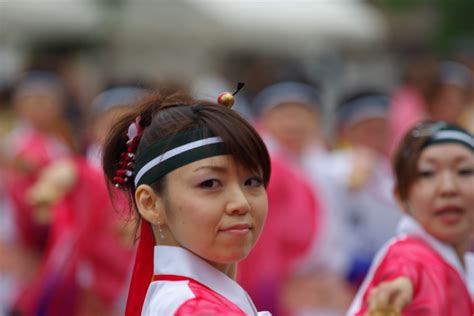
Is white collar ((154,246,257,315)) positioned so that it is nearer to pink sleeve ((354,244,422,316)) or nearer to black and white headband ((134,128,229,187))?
black and white headband ((134,128,229,187))

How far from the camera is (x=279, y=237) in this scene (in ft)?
21.5

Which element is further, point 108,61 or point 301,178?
point 108,61

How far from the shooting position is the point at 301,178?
22.6 ft

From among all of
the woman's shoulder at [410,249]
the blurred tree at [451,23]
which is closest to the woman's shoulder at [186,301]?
the woman's shoulder at [410,249]

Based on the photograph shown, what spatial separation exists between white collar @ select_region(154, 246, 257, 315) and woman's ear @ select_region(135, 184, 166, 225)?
0.09 m

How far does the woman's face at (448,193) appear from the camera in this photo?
363cm

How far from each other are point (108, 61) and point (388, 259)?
48.6 feet

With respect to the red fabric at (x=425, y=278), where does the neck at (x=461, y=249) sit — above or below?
above

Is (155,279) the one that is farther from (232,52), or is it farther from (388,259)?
(232,52)

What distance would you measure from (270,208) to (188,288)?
3644 mm

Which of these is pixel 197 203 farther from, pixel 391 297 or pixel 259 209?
pixel 391 297

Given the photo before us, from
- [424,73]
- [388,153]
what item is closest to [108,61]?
[424,73]

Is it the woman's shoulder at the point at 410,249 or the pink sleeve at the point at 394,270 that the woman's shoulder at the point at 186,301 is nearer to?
the pink sleeve at the point at 394,270

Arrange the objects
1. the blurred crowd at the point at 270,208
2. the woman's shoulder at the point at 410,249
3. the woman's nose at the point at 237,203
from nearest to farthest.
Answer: the woman's nose at the point at 237,203 → the woman's shoulder at the point at 410,249 → the blurred crowd at the point at 270,208
